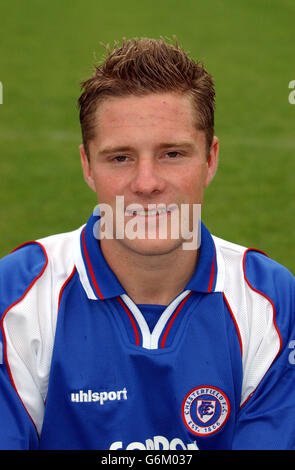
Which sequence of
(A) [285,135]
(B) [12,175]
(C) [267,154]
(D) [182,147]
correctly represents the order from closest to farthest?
1. (D) [182,147]
2. (B) [12,175]
3. (C) [267,154]
4. (A) [285,135]

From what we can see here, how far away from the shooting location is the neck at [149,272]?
91.9 inches

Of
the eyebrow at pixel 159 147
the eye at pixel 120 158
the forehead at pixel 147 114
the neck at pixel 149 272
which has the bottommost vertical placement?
the neck at pixel 149 272

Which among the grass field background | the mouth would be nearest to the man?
the mouth

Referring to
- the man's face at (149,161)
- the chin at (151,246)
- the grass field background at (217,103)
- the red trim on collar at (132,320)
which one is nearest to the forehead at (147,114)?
the man's face at (149,161)

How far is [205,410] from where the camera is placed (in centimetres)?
226

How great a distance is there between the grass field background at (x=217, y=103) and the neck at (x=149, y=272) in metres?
0.87

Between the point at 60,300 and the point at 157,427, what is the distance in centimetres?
49

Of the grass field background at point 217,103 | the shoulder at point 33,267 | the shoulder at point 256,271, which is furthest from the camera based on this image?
the grass field background at point 217,103

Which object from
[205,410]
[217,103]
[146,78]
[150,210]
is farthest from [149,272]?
[217,103]

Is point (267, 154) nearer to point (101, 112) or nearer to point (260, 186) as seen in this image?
point (260, 186)

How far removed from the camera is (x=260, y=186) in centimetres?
774

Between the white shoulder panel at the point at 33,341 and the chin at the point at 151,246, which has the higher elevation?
the chin at the point at 151,246

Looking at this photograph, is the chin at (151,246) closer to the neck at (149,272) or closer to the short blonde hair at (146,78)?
the neck at (149,272)
